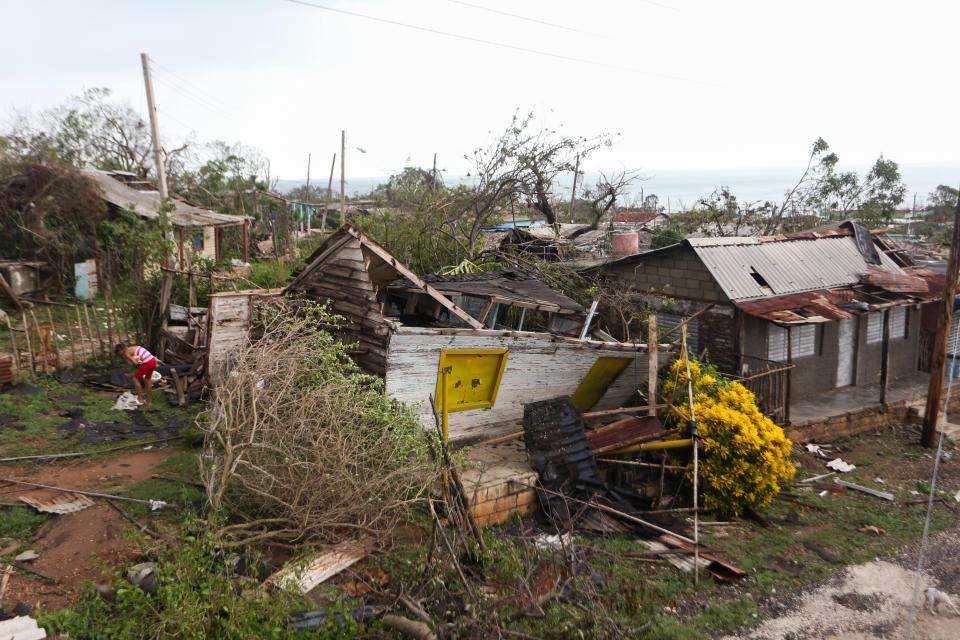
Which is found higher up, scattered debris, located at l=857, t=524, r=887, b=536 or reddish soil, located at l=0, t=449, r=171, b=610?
reddish soil, located at l=0, t=449, r=171, b=610

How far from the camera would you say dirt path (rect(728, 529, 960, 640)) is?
6.21 m

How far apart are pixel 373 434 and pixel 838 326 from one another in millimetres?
11007

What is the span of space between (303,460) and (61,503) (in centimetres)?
251

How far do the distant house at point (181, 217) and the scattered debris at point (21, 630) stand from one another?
1000 centimetres

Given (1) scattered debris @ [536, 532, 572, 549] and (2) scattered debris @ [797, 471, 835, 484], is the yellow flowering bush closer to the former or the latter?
(2) scattered debris @ [797, 471, 835, 484]

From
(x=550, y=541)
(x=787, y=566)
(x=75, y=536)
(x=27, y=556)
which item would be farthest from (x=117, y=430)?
(x=787, y=566)

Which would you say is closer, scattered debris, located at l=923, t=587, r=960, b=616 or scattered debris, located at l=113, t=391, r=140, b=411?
scattered debris, located at l=923, t=587, r=960, b=616

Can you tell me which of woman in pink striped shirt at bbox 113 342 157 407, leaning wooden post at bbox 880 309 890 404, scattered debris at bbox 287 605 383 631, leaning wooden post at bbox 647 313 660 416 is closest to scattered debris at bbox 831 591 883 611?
leaning wooden post at bbox 647 313 660 416

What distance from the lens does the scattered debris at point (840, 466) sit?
10990 millimetres

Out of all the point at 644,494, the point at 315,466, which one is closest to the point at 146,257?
the point at 315,466

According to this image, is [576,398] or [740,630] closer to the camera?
[740,630]

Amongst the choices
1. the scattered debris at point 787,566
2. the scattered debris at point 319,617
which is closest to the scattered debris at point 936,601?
the scattered debris at point 787,566

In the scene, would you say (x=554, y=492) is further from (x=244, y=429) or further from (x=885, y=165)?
(x=885, y=165)

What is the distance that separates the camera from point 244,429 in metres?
6.05
